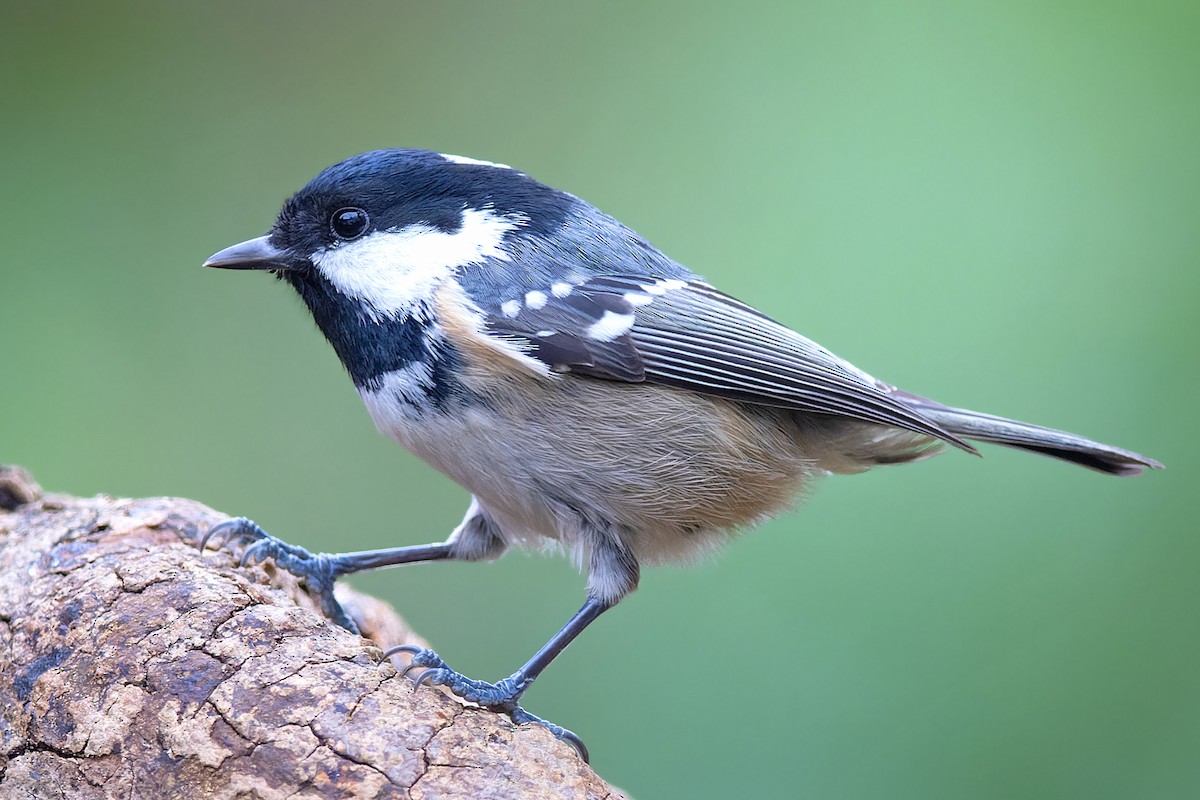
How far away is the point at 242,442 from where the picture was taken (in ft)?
11.2

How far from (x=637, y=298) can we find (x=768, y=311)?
0.97 metres

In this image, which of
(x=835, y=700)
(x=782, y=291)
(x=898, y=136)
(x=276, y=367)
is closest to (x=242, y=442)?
(x=276, y=367)

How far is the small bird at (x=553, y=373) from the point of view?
1860mm

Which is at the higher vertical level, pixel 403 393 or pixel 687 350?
pixel 687 350

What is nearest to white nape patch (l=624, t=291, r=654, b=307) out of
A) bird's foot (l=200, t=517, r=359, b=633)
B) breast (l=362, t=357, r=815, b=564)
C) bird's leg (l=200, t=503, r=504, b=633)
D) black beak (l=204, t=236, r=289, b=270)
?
breast (l=362, t=357, r=815, b=564)

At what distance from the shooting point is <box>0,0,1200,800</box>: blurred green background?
2572 millimetres

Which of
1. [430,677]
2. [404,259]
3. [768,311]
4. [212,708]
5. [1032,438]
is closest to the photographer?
[212,708]

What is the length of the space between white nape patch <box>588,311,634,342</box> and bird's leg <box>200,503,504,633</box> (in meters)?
0.52

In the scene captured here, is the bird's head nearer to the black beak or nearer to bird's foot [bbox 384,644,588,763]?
the black beak

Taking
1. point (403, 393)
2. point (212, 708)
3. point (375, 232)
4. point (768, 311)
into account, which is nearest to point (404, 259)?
point (375, 232)

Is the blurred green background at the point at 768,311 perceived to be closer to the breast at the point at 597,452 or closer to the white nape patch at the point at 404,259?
the white nape patch at the point at 404,259

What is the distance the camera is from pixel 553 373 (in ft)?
6.22

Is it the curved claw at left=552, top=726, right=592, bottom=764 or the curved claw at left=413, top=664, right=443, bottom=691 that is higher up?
the curved claw at left=413, top=664, right=443, bottom=691

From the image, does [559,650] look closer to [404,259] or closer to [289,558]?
[289,558]
